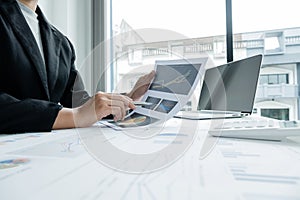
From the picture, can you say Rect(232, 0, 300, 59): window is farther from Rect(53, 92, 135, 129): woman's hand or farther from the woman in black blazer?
Rect(53, 92, 135, 129): woman's hand

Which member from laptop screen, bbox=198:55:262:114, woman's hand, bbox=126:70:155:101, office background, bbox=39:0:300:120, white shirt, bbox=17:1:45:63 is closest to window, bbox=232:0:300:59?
office background, bbox=39:0:300:120

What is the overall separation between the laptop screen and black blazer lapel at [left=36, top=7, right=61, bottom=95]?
0.71 m

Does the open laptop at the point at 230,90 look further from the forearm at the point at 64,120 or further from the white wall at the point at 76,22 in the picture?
the white wall at the point at 76,22

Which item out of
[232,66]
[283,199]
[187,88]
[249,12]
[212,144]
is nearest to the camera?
[283,199]

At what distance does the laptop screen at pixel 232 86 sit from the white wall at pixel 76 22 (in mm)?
897

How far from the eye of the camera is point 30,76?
2.72ft

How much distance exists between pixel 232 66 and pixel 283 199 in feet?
3.07

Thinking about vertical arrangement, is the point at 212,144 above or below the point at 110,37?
below

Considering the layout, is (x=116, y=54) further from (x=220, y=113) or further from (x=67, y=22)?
(x=220, y=113)

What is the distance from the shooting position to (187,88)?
699mm

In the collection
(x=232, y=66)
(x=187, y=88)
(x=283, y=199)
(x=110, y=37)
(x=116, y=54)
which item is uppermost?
(x=110, y=37)

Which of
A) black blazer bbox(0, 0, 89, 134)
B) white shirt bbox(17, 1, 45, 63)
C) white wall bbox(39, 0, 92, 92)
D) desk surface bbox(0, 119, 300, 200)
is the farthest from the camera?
white wall bbox(39, 0, 92, 92)

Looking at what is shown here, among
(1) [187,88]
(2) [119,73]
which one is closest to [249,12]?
(2) [119,73]

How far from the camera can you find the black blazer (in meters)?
0.57
